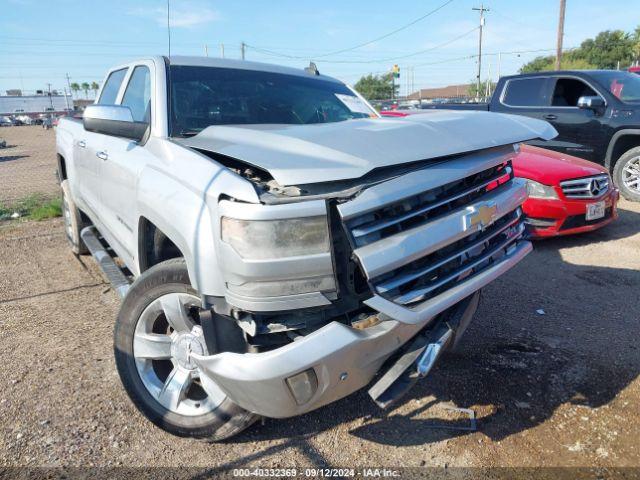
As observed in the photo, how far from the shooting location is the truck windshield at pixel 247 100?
331cm

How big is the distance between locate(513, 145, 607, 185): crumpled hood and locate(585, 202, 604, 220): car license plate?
0.34 metres

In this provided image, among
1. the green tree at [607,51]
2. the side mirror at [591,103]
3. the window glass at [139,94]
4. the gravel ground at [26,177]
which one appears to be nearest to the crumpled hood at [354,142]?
the window glass at [139,94]

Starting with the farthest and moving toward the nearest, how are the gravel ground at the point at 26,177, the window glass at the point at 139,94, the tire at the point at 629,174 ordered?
1. the gravel ground at the point at 26,177
2. the tire at the point at 629,174
3. the window glass at the point at 139,94

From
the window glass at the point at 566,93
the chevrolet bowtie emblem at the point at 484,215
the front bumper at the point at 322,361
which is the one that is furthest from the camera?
the window glass at the point at 566,93

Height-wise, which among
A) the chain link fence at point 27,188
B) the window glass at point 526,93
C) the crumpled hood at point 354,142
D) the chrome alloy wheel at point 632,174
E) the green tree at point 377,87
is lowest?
the chain link fence at point 27,188

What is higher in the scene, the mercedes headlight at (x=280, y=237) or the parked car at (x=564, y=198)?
the mercedes headlight at (x=280, y=237)

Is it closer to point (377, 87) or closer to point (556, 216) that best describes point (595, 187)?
point (556, 216)

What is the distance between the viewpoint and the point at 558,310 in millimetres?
4207

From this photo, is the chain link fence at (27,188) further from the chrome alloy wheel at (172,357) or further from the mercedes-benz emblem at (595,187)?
the mercedes-benz emblem at (595,187)

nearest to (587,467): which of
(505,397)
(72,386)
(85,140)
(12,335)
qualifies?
(505,397)

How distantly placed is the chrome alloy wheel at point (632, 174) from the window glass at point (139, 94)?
23.5ft

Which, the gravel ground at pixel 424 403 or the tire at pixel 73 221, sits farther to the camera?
the tire at pixel 73 221

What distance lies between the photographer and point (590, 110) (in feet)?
→ 27.0

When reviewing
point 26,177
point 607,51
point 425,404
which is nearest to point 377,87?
point 607,51
